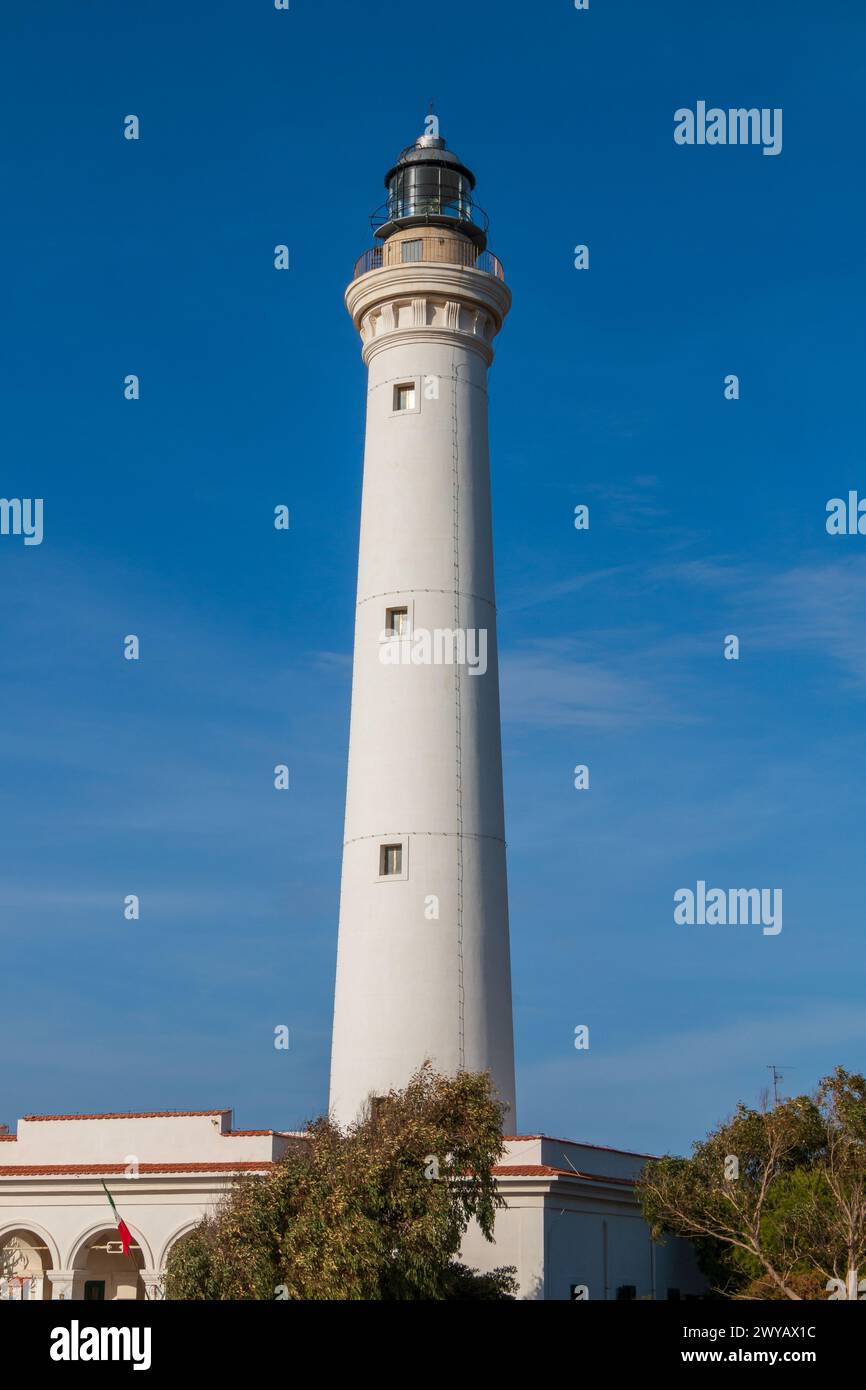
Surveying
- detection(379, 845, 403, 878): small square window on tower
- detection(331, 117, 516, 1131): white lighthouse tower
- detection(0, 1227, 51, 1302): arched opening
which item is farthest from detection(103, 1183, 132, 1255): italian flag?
detection(379, 845, 403, 878): small square window on tower

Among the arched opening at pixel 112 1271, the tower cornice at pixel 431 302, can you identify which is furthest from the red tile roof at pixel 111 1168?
the tower cornice at pixel 431 302

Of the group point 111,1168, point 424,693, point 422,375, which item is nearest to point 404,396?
point 422,375

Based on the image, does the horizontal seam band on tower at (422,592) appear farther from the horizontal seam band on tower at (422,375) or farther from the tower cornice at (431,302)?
the tower cornice at (431,302)

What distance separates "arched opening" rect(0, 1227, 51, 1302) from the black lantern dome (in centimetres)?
2571

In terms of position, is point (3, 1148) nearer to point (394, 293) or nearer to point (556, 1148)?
point (556, 1148)

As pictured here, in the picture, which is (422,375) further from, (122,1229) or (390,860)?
(122,1229)

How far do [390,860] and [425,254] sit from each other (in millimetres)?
14970

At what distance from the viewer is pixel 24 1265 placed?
38.4 meters

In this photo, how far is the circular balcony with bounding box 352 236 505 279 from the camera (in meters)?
40.5

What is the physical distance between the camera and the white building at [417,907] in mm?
35188

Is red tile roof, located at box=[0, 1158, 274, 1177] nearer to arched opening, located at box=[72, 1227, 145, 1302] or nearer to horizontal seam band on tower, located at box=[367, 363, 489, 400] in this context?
arched opening, located at box=[72, 1227, 145, 1302]

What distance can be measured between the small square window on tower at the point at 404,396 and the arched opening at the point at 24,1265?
68.0ft
